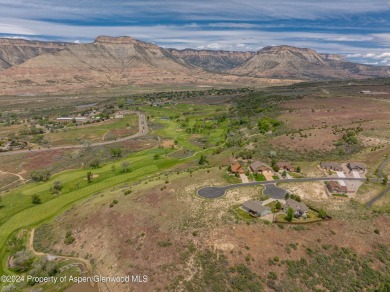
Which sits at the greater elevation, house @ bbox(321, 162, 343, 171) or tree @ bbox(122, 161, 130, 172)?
house @ bbox(321, 162, 343, 171)

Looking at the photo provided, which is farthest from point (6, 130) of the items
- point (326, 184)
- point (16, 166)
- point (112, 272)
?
point (326, 184)

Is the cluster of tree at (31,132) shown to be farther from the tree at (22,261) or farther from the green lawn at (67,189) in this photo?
the tree at (22,261)

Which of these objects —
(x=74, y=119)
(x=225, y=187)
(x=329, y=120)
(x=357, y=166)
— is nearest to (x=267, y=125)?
(x=329, y=120)

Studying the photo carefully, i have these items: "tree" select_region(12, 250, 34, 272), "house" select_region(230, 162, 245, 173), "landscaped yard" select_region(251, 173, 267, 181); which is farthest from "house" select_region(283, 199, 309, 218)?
Answer: "tree" select_region(12, 250, 34, 272)

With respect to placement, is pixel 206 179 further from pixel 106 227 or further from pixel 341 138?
pixel 341 138

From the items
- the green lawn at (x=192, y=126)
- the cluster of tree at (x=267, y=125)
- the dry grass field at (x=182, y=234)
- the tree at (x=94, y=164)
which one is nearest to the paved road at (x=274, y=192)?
the dry grass field at (x=182, y=234)

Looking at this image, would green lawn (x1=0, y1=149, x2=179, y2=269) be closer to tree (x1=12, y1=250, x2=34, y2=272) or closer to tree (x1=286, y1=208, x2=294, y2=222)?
tree (x1=12, y1=250, x2=34, y2=272)
